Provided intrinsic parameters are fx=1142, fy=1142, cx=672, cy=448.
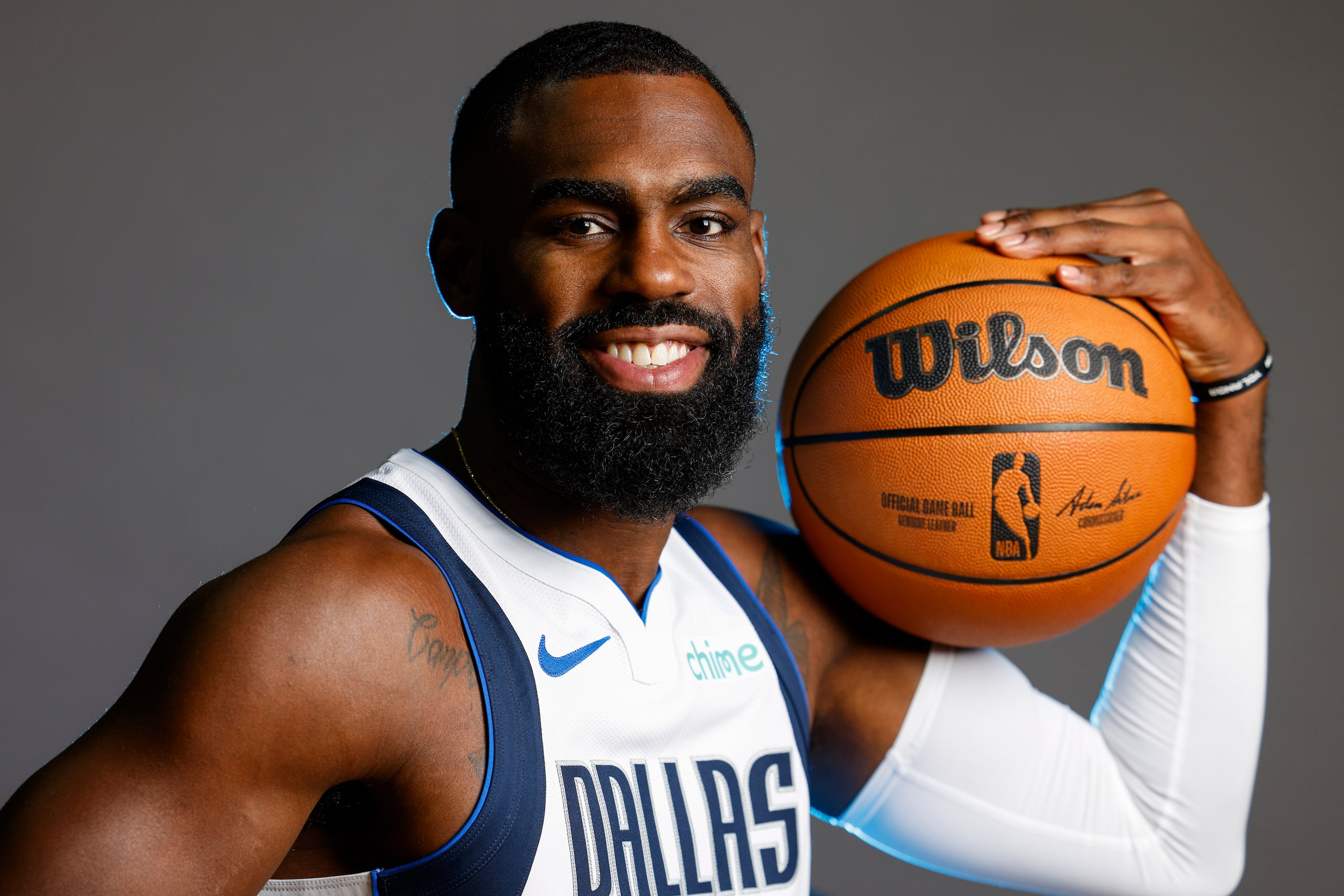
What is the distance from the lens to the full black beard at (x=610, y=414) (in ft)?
5.28

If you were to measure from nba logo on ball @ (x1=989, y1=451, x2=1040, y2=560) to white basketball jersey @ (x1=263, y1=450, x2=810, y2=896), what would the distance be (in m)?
0.47

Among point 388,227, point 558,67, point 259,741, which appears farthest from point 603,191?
point 388,227

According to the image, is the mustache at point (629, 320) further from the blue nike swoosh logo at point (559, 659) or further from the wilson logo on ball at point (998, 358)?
the blue nike swoosh logo at point (559, 659)

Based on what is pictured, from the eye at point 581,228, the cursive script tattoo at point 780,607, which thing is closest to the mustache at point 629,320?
the eye at point 581,228

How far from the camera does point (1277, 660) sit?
11.5 ft

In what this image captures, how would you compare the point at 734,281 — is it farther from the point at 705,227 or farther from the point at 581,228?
the point at 581,228

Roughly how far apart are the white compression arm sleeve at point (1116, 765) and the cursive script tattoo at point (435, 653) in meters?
0.84

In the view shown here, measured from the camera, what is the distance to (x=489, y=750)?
1409mm

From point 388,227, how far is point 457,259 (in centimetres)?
158

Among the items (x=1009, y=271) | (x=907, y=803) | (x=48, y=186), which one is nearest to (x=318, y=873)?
(x=907, y=803)

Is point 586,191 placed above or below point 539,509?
above

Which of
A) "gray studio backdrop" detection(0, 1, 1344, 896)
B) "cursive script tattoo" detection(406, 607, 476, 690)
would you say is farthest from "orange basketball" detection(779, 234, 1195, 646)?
"gray studio backdrop" detection(0, 1, 1344, 896)

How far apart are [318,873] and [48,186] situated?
7.85ft

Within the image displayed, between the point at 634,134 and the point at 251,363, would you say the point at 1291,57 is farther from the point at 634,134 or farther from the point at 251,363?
the point at 251,363
